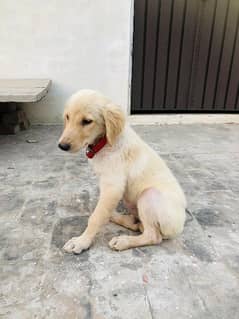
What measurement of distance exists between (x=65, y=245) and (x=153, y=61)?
3.44m

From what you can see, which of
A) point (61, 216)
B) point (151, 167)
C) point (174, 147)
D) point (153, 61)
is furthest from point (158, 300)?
point (153, 61)

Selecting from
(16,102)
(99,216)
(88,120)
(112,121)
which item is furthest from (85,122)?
(16,102)

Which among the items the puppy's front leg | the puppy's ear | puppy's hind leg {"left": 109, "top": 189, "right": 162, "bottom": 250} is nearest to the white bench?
the puppy's ear

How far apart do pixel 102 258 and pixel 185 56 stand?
3665mm

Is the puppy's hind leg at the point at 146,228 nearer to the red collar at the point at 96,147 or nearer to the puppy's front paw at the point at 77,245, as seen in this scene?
the puppy's front paw at the point at 77,245

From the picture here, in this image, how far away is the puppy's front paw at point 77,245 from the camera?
1.74 metres

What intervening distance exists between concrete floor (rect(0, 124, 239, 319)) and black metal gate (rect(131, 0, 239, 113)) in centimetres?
199

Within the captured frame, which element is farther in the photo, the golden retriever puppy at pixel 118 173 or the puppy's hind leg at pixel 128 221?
the puppy's hind leg at pixel 128 221

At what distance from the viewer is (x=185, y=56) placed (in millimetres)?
4438

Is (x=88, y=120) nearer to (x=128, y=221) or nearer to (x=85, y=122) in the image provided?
(x=85, y=122)

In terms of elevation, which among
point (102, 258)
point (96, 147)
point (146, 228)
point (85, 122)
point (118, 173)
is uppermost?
point (85, 122)

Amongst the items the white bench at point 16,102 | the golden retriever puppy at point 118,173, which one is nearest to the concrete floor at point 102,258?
the golden retriever puppy at point 118,173

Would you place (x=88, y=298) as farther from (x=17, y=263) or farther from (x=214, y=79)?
(x=214, y=79)

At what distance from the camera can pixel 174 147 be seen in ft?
11.9
